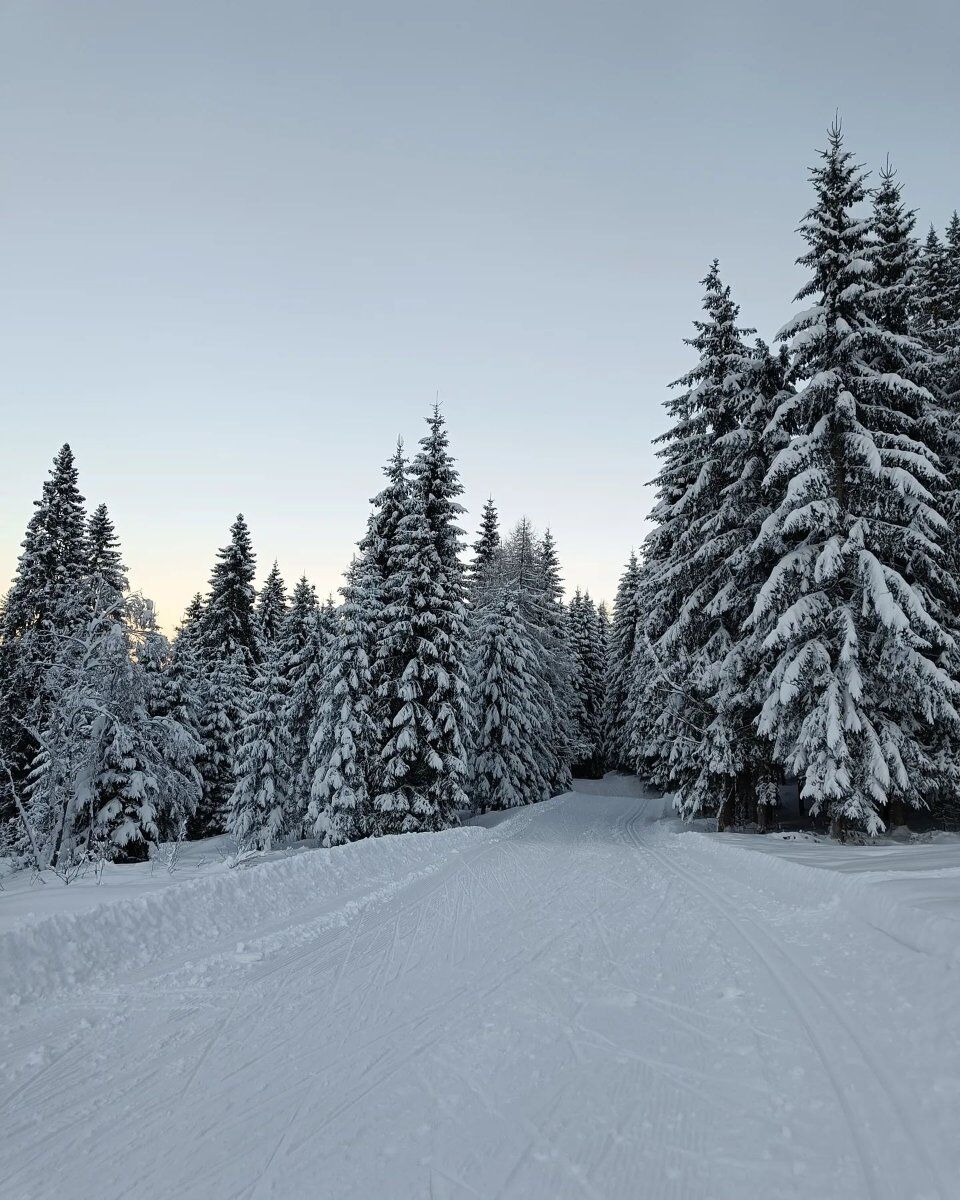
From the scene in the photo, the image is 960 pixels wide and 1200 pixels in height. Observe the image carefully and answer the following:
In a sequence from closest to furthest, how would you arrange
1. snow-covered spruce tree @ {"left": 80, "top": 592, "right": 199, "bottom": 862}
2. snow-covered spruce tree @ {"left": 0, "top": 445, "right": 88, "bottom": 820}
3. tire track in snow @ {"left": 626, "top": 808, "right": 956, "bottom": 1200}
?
tire track in snow @ {"left": 626, "top": 808, "right": 956, "bottom": 1200}, snow-covered spruce tree @ {"left": 80, "top": 592, "right": 199, "bottom": 862}, snow-covered spruce tree @ {"left": 0, "top": 445, "right": 88, "bottom": 820}

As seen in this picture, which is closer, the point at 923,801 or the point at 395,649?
the point at 923,801

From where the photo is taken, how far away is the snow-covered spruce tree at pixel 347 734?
24141mm

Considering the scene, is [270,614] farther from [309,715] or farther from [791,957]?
[791,957]

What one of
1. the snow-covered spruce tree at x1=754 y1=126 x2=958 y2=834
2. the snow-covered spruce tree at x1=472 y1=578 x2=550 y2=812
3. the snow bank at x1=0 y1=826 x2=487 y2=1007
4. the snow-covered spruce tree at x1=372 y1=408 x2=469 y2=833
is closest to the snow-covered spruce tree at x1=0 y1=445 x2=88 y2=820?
the snow-covered spruce tree at x1=372 y1=408 x2=469 y2=833

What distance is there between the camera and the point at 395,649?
25219 mm

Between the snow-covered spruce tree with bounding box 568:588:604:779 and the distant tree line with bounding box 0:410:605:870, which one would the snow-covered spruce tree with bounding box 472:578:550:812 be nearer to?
the distant tree line with bounding box 0:410:605:870

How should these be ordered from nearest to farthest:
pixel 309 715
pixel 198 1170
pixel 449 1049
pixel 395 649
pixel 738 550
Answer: pixel 198 1170, pixel 449 1049, pixel 738 550, pixel 395 649, pixel 309 715

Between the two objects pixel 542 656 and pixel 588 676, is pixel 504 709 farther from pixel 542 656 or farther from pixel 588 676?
pixel 588 676

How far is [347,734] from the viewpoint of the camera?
24188 mm

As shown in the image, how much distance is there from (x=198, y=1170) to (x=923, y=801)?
1685 centimetres

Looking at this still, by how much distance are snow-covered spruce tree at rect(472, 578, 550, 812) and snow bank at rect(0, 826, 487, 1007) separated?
72.5 ft

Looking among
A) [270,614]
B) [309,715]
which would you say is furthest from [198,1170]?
[270,614]

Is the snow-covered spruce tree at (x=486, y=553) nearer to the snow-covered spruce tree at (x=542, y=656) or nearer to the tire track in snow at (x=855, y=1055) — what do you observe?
the snow-covered spruce tree at (x=542, y=656)

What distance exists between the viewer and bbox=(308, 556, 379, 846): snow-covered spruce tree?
2414 cm
